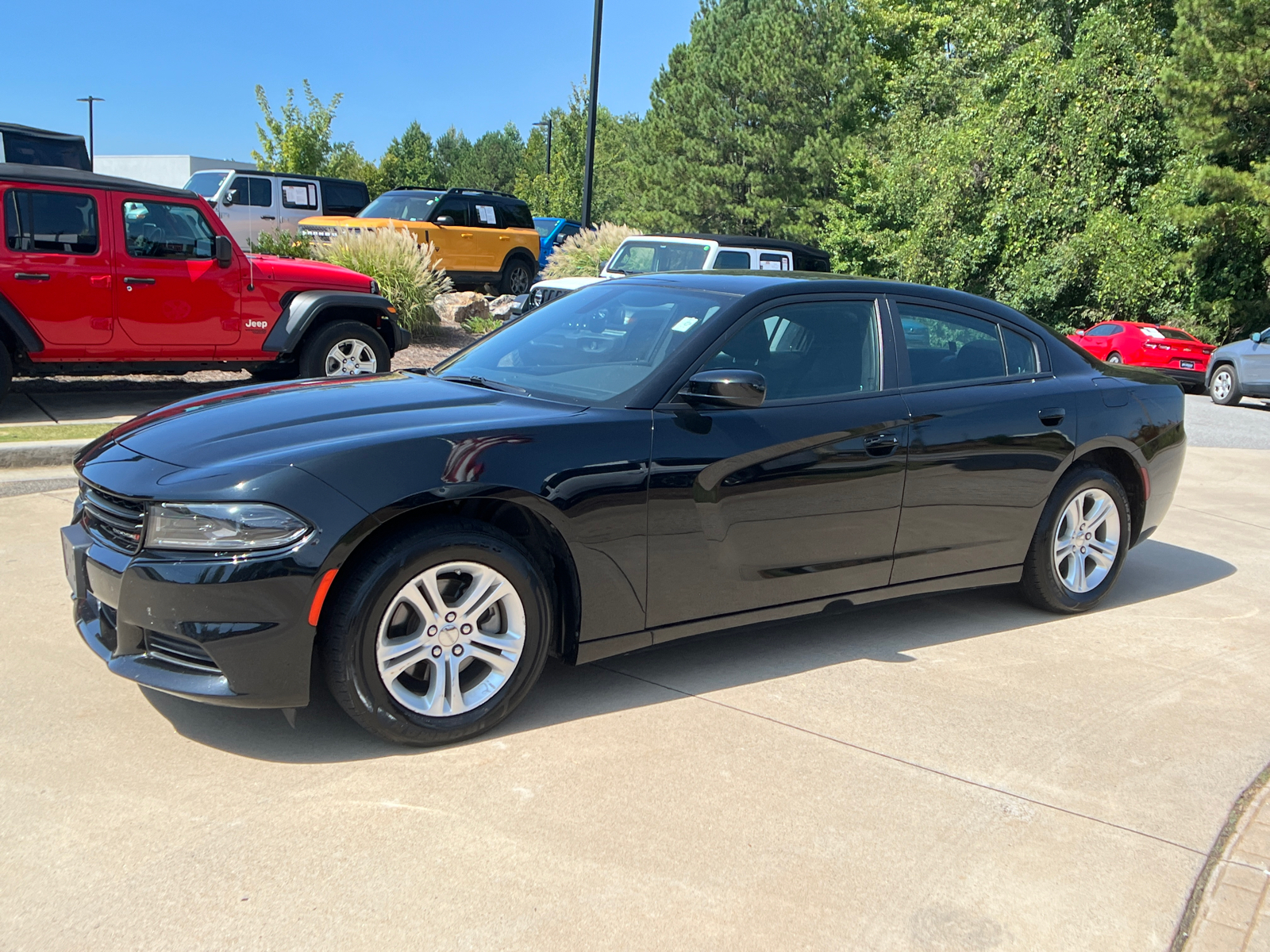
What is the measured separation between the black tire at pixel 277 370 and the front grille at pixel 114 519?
6800 mm

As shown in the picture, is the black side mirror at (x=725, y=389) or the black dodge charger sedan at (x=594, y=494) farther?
the black side mirror at (x=725, y=389)

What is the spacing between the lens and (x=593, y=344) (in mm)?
4602

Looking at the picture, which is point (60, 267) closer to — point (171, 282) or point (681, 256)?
point (171, 282)

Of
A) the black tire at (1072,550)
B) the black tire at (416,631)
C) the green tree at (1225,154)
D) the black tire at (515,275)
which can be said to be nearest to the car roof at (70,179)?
the black tire at (416,631)

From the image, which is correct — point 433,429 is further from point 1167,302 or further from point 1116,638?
point 1167,302

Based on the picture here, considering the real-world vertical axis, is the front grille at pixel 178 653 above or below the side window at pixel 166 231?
below

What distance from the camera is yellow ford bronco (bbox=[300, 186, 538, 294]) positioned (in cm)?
1978

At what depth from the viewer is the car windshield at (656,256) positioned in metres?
14.0

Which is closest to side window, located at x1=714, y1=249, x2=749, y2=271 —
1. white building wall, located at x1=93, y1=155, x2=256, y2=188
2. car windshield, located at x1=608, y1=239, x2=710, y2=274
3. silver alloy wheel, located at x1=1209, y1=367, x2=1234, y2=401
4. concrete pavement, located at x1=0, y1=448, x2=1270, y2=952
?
car windshield, located at x1=608, y1=239, x2=710, y2=274

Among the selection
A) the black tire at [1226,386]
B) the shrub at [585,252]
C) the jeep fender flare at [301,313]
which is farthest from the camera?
the shrub at [585,252]

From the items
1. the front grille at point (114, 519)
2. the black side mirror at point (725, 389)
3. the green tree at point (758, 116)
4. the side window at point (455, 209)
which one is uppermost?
the green tree at point (758, 116)

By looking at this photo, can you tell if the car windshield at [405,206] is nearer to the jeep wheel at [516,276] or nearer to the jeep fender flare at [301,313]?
the jeep wheel at [516,276]

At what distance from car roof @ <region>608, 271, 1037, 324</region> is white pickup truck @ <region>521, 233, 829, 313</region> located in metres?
8.39

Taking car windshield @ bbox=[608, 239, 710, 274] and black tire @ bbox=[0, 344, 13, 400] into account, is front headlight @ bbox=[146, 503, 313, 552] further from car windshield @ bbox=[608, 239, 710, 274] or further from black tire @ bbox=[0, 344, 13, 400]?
car windshield @ bbox=[608, 239, 710, 274]
